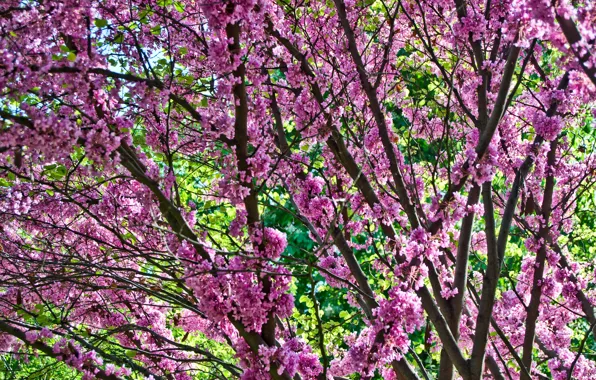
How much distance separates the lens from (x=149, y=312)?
276 inches

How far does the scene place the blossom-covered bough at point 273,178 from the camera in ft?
12.2

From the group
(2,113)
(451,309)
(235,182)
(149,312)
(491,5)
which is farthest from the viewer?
(149,312)

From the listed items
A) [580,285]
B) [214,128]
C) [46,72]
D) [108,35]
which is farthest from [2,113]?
[580,285]

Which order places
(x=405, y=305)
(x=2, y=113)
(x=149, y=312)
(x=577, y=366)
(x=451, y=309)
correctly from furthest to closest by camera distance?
(x=149, y=312)
(x=577, y=366)
(x=451, y=309)
(x=405, y=305)
(x=2, y=113)

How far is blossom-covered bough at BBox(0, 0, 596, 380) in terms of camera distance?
3.71 m

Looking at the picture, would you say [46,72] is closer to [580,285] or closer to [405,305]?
[405,305]

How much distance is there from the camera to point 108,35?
5262 millimetres

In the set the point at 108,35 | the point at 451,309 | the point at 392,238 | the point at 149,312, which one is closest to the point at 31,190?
the point at 108,35

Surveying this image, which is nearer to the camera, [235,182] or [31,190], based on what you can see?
[235,182]

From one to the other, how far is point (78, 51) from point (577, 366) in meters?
4.80

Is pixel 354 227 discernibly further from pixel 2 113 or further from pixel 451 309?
pixel 2 113

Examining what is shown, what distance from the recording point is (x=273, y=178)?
602cm

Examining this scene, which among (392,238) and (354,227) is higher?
(354,227)

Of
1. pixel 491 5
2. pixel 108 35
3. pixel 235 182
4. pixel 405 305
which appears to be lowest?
pixel 405 305
